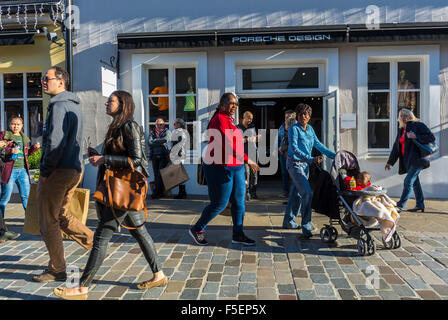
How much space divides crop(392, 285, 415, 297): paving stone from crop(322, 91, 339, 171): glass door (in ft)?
14.7

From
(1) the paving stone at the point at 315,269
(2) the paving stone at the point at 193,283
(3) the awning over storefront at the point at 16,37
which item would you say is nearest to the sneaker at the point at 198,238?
(2) the paving stone at the point at 193,283

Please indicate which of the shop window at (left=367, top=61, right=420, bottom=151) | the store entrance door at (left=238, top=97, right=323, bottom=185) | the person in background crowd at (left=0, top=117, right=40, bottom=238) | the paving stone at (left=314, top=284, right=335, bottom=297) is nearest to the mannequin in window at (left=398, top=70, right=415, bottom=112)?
the shop window at (left=367, top=61, right=420, bottom=151)

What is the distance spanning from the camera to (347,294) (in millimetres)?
3432

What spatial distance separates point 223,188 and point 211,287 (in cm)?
134

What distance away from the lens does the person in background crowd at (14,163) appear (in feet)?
18.2

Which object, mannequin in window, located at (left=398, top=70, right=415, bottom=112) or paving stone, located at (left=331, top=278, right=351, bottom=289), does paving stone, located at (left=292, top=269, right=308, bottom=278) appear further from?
mannequin in window, located at (left=398, top=70, right=415, bottom=112)

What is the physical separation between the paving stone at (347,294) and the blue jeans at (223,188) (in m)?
1.71

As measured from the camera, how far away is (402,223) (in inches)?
239

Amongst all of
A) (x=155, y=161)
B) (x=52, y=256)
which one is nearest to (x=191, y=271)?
(x=52, y=256)

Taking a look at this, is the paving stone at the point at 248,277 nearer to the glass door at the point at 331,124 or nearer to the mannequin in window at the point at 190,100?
the glass door at the point at 331,124

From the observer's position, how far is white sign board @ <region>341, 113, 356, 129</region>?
8.45 meters

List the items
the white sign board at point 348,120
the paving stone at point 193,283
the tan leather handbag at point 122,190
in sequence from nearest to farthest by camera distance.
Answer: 1. the tan leather handbag at point 122,190
2. the paving stone at point 193,283
3. the white sign board at point 348,120
